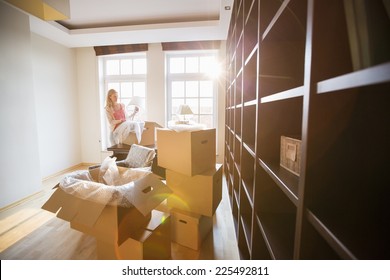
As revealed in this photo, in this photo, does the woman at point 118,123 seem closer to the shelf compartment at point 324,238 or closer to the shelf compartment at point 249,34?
the shelf compartment at point 249,34

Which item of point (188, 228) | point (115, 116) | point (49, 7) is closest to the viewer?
point (188, 228)

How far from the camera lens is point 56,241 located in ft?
5.36

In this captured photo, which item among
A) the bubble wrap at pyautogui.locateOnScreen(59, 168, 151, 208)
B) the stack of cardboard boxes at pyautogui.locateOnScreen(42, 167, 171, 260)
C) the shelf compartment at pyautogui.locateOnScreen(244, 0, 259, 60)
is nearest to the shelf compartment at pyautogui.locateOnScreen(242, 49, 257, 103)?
the shelf compartment at pyautogui.locateOnScreen(244, 0, 259, 60)

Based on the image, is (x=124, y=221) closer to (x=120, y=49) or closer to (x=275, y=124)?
(x=275, y=124)

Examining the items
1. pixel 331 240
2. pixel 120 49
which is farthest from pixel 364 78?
pixel 120 49

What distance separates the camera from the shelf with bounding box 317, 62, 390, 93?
30 centimetres

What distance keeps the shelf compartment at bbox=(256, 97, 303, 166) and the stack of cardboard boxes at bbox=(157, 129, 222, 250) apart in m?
0.62

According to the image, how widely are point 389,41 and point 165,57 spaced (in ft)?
12.3

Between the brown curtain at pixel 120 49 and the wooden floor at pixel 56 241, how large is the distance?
3.02 meters

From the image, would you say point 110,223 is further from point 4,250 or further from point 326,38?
point 326,38

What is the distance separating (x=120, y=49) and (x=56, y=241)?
11.0ft

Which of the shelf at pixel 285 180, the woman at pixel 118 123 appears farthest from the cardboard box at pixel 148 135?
the shelf at pixel 285 180

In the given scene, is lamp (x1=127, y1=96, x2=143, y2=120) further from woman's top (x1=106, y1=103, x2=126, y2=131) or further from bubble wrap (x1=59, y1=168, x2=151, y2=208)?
bubble wrap (x1=59, y1=168, x2=151, y2=208)
